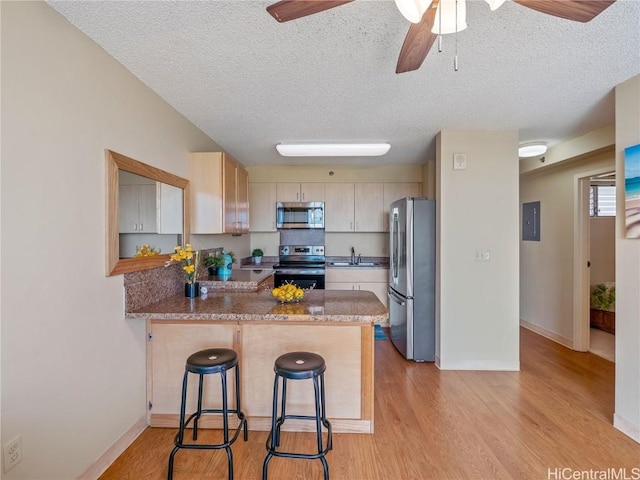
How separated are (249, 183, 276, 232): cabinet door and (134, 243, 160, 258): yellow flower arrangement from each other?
2.59m

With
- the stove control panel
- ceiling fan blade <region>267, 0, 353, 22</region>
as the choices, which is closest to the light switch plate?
ceiling fan blade <region>267, 0, 353, 22</region>

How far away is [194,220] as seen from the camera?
2953mm

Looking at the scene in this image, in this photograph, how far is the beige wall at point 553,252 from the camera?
3.70m

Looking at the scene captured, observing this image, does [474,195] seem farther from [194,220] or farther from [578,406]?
[194,220]

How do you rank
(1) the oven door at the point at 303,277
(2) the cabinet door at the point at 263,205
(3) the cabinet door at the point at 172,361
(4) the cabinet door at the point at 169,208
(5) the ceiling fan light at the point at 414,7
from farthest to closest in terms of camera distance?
(2) the cabinet door at the point at 263,205, (1) the oven door at the point at 303,277, (4) the cabinet door at the point at 169,208, (3) the cabinet door at the point at 172,361, (5) the ceiling fan light at the point at 414,7

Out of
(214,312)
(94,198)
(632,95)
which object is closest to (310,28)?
(94,198)

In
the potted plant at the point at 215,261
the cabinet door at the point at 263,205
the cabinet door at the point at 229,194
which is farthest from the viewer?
the cabinet door at the point at 263,205

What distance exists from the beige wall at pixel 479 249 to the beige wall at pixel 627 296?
3.21 feet

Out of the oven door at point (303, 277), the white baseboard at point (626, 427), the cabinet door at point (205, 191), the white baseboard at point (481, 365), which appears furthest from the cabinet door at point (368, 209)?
the white baseboard at point (626, 427)

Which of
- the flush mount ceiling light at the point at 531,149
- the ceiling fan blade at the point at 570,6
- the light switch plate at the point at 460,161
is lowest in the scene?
the light switch plate at the point at 460,161

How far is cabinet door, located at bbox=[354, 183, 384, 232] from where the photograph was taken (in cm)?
484

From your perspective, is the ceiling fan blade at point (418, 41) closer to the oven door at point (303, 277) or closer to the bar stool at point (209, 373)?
the bar stool at point (209, 373)

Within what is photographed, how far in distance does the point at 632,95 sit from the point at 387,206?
2.99 meters

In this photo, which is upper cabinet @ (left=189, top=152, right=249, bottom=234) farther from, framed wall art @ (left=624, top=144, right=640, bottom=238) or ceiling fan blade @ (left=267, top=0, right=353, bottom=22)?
framed wall art @ (left=624, top=144, right=640, bottom=238)
